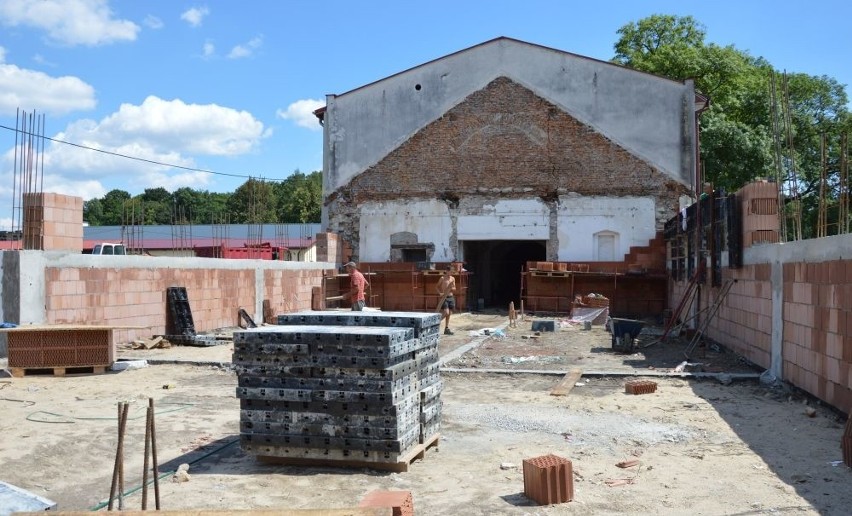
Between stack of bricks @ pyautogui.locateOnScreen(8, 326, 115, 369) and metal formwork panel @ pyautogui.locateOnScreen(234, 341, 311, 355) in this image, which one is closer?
metal formwork panel @ pyautogui.locateOnScreen(234, 341, 311, 355)

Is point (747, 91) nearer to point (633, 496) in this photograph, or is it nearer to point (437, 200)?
point (437, 200)

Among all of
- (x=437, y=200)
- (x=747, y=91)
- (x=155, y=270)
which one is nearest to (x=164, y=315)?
(x=155, y=270)

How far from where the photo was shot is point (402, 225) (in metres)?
29.8

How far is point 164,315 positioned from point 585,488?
12.9m

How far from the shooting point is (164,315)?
1692 centimetres

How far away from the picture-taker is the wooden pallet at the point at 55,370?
1184 centimetres

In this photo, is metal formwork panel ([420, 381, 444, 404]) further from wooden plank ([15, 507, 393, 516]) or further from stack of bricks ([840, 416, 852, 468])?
stack of bricks ([840, 416, 852, 468])

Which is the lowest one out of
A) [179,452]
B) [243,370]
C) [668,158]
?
[179,452]

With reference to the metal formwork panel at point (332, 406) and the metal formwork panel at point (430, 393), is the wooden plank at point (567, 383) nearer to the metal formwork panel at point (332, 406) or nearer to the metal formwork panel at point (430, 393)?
the metal formwork panel at point (430, 393)

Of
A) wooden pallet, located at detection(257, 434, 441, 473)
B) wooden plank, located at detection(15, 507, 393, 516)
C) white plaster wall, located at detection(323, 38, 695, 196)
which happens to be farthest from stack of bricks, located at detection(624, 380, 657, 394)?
white plaster wall, located at detection(323, 38, 695, 196)

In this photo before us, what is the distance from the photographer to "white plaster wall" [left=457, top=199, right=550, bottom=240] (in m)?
28.8

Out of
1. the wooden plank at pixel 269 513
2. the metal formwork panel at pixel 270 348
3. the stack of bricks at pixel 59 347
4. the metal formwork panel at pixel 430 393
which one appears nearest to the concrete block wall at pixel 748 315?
the metal formwork panel at pixel 430 393

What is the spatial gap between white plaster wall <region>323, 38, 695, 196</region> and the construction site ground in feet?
56.0

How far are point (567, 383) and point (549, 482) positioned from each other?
5.58 meters
